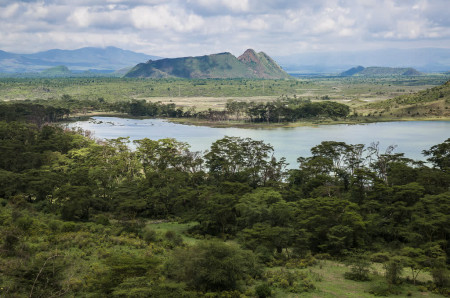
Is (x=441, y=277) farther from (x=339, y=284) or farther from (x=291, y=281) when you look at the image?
(x=291, y=281)

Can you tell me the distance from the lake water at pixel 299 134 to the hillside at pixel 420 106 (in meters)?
7.50

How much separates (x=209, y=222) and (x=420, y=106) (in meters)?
82.8

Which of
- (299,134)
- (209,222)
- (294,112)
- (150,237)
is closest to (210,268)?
(150,237)

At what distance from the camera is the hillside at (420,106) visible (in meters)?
93.0

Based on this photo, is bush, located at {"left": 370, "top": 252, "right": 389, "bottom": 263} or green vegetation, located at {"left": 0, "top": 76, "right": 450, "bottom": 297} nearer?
green vegetation, located at {"left": 0, "top": 76, "right": 450, "bottom": 297}

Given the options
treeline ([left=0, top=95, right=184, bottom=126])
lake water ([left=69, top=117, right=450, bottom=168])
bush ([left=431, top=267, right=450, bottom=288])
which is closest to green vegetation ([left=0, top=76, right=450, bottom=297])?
bush ([left=431, top=267, right=450, bottom=288])

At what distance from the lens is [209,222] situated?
102 feet

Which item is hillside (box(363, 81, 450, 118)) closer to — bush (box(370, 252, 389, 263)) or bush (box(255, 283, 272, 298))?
bush (box(370, 252, 389, 263))

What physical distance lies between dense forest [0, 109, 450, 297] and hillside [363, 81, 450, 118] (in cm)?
5968

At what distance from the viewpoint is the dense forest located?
19.0 m

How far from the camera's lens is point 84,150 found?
46.9 meters

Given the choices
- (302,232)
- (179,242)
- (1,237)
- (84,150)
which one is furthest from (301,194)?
(84,150)

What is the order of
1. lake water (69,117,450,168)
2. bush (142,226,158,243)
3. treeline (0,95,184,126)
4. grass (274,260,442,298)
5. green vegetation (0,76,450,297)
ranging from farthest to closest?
treeline (0,95,184,126)
lake water (69,117,450,168)
bush (142,226,158,243)
grass (274,260,442,298)
green vegetation (0,76,450,297)

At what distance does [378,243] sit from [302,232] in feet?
17.1
